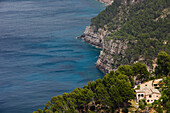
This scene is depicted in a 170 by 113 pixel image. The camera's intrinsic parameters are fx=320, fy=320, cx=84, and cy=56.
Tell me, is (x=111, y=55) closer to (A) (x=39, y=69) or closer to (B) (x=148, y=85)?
(A) (x=39, y=69)

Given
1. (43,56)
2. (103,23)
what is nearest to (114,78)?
(43,56)

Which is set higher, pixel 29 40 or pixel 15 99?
pixel 29 40

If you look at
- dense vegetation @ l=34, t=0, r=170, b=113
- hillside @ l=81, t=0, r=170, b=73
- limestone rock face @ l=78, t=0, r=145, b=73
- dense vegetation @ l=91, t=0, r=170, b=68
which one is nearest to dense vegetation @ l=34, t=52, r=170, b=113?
dense vegetation @ l=34, t=0, r=170, b=113

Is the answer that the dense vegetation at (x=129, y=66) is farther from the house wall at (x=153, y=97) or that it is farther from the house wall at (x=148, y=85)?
the house wall at (x=148, y=85)

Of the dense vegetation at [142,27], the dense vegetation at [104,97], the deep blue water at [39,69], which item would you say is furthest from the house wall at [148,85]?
the deep blue water at [39,69]

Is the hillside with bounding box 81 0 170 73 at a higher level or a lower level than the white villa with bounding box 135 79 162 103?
higher

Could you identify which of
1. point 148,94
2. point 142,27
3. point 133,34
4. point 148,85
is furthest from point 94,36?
point 148,94

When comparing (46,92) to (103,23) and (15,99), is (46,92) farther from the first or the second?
(103,23)

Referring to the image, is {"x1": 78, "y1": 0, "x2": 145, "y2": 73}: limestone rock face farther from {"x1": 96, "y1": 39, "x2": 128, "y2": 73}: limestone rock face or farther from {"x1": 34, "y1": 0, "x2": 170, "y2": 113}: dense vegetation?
{"x1": 34, "y1": 0, "x2": 170, "y2": 113}: dense vegetation
